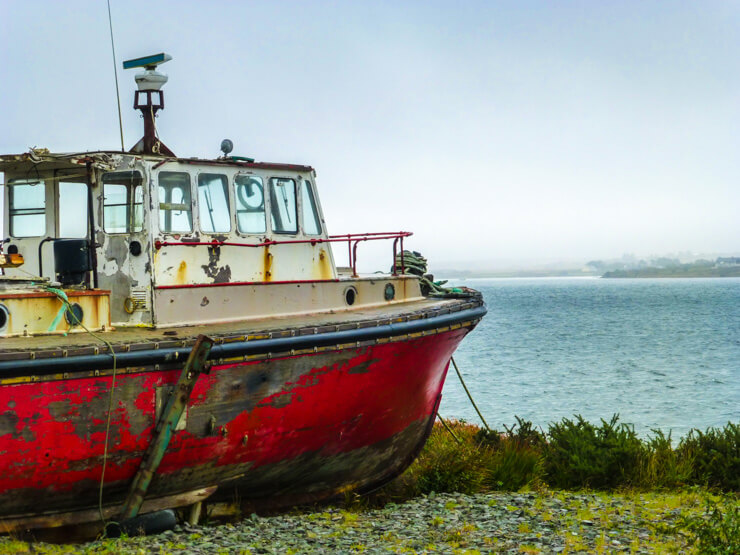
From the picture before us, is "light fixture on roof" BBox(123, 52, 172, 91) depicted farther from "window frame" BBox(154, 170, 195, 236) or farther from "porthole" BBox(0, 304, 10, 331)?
"porthole" BBox(0, 304, 10, 331)

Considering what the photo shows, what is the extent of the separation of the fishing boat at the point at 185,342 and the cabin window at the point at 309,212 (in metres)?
0.02

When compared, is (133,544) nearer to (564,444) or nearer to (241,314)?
(241,314)

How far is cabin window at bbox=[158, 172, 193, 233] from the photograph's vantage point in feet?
27.1

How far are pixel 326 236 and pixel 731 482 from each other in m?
5.61

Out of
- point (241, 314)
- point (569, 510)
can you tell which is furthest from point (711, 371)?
point (241, 314)

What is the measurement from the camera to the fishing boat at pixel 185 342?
274 inches

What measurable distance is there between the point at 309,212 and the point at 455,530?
3.84 meters

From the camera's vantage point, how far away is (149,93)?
9.55 meters

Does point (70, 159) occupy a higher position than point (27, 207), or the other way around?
point (70, 159)

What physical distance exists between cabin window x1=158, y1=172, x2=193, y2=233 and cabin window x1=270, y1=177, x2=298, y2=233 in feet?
3.36

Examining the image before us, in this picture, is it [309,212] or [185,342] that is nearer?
[185,342]

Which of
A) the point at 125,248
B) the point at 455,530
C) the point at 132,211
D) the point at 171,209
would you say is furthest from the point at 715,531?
the point at 132,211

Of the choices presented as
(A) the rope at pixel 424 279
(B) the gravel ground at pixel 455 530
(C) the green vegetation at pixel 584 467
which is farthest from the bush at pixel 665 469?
(A) the rope at pixel 424 279

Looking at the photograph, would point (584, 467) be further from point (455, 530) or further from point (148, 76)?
point (148, 76)
